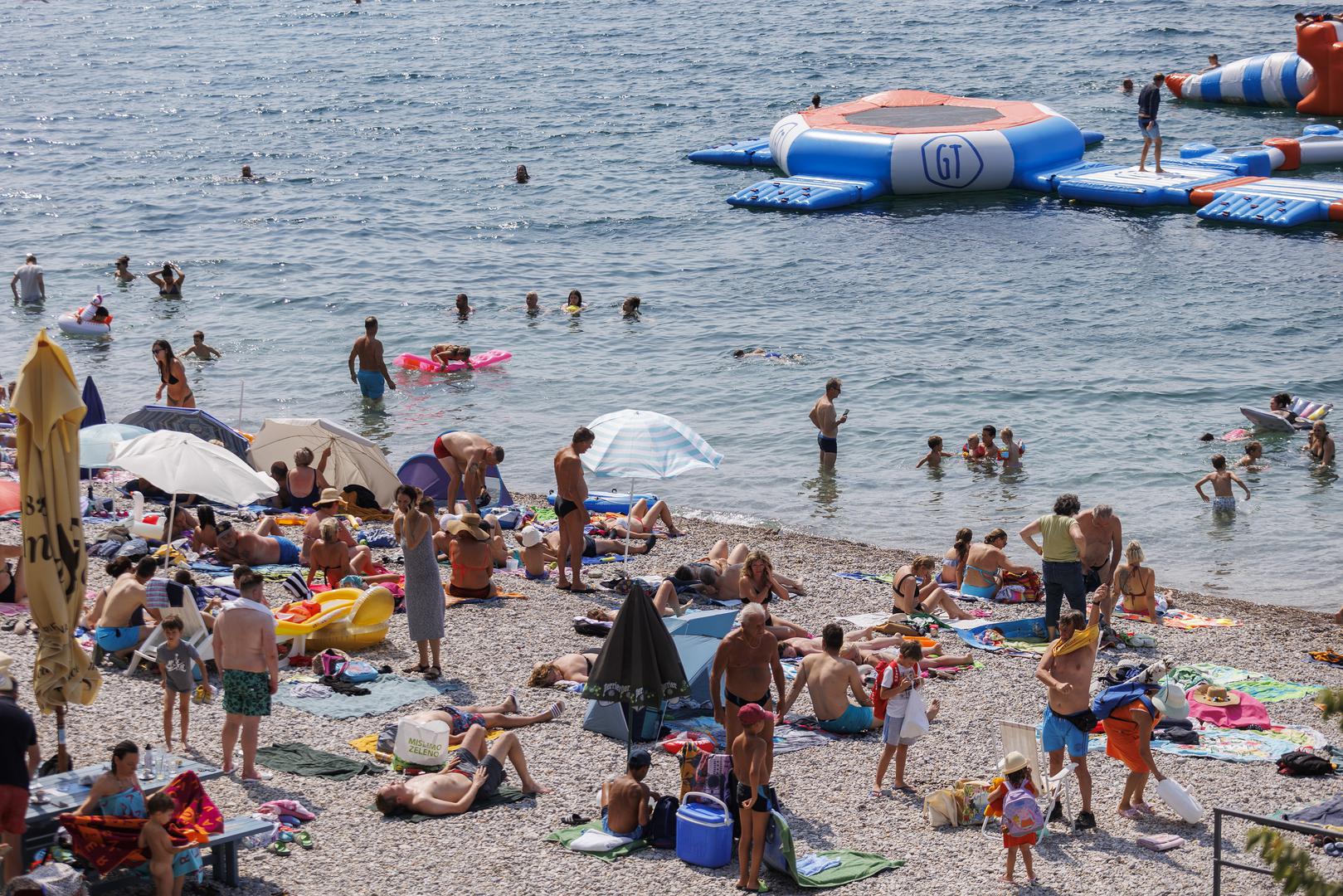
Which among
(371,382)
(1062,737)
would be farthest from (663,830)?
(371,382)

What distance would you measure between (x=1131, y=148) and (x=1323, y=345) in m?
13.1

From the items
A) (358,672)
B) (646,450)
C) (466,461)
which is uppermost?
(646,450)

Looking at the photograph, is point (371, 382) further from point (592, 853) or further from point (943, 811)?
point (943, 811)

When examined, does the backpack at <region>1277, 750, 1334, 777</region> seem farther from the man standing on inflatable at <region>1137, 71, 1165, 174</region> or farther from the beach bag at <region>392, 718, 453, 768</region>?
the man standing on inflatable at <region>1137, 71, 1165, 174</region>

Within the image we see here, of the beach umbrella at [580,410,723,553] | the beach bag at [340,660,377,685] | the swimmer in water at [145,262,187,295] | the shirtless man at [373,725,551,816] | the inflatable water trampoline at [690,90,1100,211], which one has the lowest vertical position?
the shirtless man at [373,725,551,816]

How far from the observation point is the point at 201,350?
23.6 m

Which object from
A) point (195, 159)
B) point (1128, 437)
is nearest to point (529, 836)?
point (1128, 437)

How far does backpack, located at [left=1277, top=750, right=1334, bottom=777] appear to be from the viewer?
9438 mm

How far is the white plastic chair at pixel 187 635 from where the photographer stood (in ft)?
33.1

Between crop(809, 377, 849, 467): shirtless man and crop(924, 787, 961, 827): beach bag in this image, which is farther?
crop(809, 377, 849, 467): shirtless man

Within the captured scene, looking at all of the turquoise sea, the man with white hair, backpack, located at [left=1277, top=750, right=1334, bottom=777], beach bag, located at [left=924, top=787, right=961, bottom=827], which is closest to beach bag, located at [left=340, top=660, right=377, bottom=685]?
the man with white hair

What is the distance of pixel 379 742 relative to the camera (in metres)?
9.53

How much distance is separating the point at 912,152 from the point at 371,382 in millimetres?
14068

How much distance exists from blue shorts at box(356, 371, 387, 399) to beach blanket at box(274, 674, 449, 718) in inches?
423
